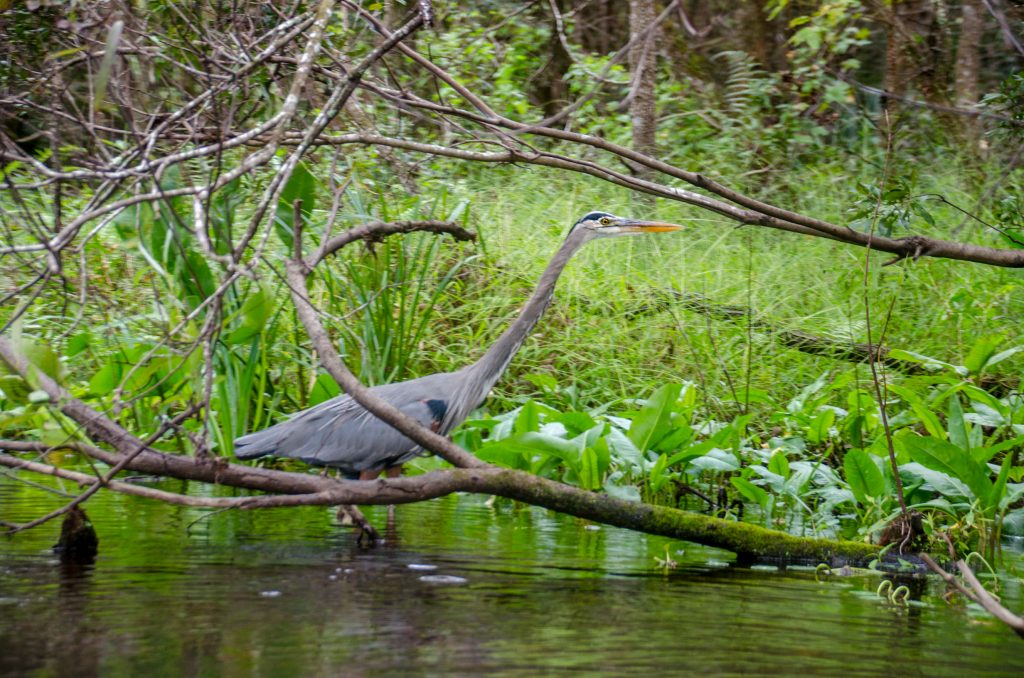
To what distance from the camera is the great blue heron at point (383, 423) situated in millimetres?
4816

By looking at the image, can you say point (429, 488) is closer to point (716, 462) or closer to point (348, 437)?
point (348, 437)

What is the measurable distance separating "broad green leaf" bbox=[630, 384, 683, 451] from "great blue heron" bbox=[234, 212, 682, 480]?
2.24 feet

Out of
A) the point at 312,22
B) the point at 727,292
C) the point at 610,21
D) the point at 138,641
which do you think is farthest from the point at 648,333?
the point at 610,21

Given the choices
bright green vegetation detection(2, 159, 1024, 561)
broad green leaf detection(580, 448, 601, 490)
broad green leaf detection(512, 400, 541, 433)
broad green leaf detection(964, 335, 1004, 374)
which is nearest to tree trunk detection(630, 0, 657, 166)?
bright green vegetation detection(2, 159, 1024, 561)

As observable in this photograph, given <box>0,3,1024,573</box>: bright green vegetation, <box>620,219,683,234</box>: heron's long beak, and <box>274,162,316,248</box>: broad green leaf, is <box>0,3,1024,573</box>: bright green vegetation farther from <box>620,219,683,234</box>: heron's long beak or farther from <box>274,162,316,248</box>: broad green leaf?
<box>620,219,683,234</box>: heron's long beak

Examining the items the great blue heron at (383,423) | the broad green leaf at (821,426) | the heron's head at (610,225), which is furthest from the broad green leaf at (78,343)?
the broad green leaf at (821,426)

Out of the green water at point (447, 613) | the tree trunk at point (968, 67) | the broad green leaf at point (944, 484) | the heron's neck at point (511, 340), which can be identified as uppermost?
the tree trunk at point (968, 67)

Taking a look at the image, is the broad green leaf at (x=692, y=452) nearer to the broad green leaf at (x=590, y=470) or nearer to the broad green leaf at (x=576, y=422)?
the broad green leaf at (x=590, y=470)

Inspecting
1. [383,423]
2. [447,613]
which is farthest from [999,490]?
[383,423]

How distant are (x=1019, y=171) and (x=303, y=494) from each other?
7771 millimetres

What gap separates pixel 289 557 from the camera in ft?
13.4

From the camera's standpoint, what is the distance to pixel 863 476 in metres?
4.44

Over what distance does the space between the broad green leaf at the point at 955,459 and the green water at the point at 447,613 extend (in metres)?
0.61

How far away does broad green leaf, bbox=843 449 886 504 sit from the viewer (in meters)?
4.41
